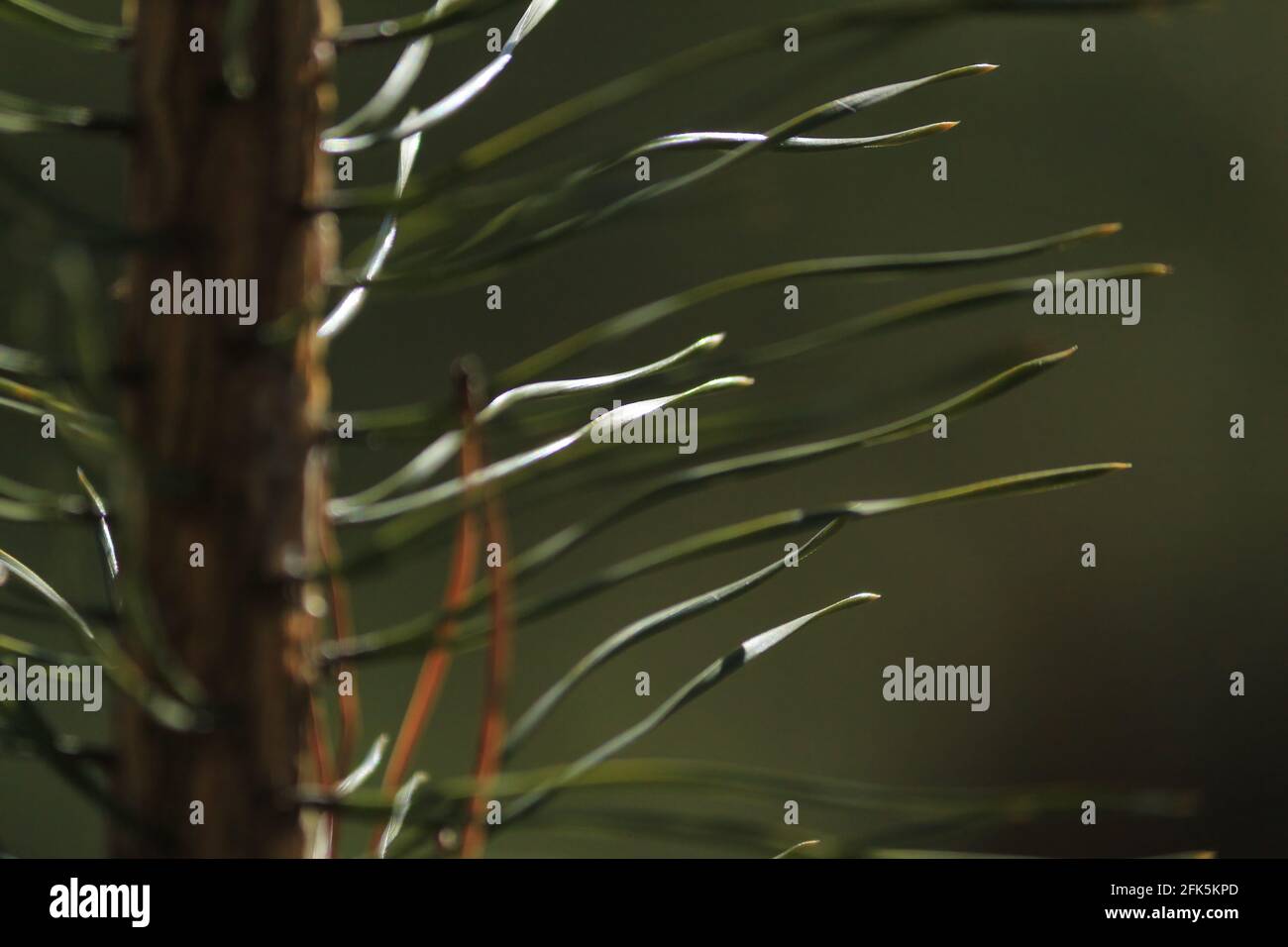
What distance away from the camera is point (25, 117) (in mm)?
237

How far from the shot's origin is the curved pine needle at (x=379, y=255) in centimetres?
23

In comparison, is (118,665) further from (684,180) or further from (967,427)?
(967,427)

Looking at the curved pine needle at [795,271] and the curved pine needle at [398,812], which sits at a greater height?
the curved pine needle at [795,271]

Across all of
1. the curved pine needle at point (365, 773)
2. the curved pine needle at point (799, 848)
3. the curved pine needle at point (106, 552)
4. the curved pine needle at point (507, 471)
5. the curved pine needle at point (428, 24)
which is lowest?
the curved pine needle at point (799, 848)

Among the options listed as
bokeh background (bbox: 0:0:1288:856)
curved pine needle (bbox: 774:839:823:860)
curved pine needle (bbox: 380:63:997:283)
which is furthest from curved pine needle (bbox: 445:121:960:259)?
bokeh background (bbox: 0:0:1288:856)

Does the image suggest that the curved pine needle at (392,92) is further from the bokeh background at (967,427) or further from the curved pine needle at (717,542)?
the bokeh background at (967,427)

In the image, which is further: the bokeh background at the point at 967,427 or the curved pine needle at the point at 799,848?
the bokeh background at the point at 967,427

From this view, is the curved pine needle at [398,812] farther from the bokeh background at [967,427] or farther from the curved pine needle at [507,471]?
the bokeh background at [967,427]

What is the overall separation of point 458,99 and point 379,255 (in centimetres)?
3

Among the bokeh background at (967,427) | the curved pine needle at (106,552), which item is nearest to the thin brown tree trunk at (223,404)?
the curved pine needle at (106,552)

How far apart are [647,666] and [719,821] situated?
871 millimetres

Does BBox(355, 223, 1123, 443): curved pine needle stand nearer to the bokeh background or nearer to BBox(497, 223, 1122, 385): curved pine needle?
BBox(497, 223, 1122, 385): curved pine needle

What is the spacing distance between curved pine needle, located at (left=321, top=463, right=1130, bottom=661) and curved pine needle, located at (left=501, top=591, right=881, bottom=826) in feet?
0.05

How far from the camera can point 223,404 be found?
0.23m
